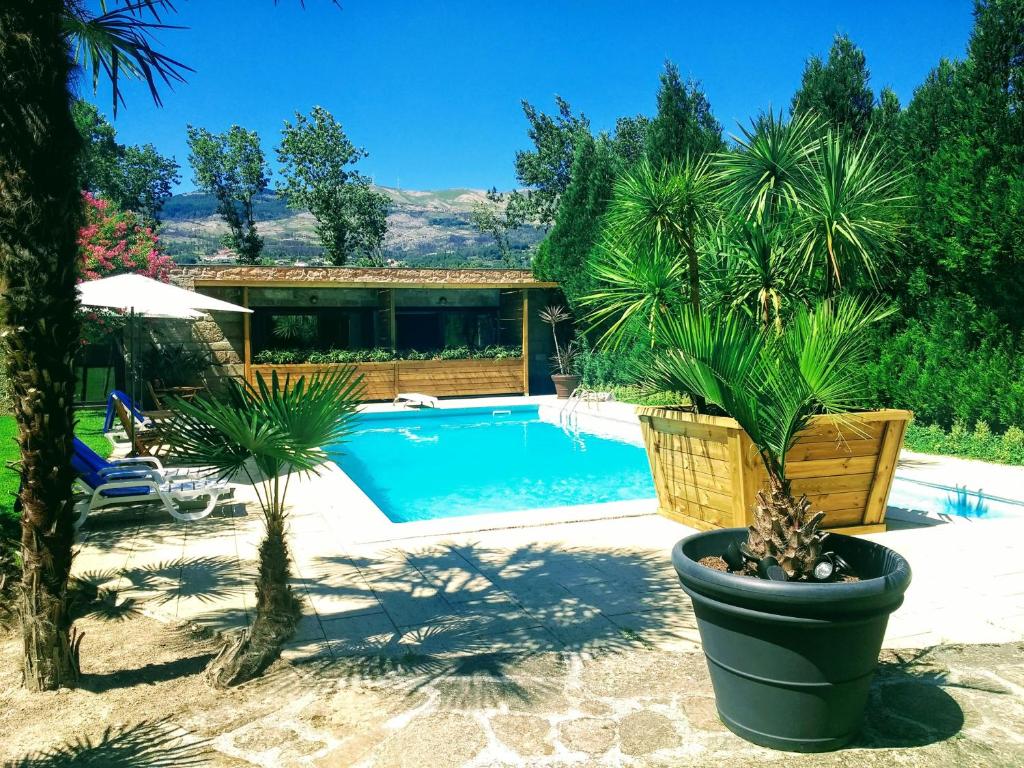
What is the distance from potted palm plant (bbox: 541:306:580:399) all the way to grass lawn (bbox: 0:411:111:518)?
9.54 metres

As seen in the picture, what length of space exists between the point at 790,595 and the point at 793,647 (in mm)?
214

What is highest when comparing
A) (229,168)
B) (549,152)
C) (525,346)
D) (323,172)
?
(549,152)

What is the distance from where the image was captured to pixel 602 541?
5.18 m

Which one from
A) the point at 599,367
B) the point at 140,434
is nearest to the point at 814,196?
the point at 140,434

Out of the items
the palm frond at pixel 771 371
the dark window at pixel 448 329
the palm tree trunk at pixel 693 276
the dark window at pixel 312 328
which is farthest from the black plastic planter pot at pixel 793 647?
the dark window at pixel 448 329

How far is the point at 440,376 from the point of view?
57.7 ft

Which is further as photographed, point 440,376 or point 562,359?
point 562,359

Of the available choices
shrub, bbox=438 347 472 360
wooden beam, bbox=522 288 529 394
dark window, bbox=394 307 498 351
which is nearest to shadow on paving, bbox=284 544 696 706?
shrub, bbox=438 347 472 360

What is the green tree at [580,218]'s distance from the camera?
56.1 ft

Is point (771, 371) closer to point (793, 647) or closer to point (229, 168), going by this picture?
point (793, 647)

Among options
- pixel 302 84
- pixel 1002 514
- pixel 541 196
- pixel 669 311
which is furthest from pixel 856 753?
pixel 302 84

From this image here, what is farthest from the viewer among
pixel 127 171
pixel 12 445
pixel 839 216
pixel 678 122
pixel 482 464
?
pixel 127 171

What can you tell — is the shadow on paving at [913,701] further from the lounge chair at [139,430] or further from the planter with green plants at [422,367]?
the planter with green plants at [422,367]

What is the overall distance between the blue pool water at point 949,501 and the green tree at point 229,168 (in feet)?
123
